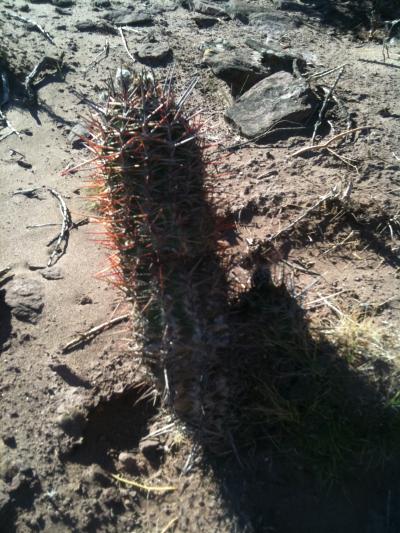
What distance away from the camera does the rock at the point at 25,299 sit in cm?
282

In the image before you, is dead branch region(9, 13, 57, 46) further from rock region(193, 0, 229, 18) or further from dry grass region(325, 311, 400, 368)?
dry grass region(325, 311, 400, 368)

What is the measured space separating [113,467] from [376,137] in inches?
116

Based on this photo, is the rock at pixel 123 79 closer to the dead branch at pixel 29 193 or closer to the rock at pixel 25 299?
the rock at pixel 25 299

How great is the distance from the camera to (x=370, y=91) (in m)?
4.10

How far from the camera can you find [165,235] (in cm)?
179

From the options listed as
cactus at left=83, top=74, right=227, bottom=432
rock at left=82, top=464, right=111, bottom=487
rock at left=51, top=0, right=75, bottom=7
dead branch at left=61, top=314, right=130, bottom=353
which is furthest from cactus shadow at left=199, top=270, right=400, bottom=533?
rock at left=51, top=0, right=75, bottom=7

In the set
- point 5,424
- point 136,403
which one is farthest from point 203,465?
point 5,424

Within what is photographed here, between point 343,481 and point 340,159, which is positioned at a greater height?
point 340,159

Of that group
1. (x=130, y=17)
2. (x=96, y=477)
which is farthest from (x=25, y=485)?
(x=130, y=17)

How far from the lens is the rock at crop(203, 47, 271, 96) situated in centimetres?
429

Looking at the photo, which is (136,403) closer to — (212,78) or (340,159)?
(340,159)

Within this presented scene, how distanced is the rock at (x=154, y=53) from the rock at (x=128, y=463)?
3.77 meters

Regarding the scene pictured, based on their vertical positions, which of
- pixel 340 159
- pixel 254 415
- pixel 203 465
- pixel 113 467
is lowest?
pixel 113 467

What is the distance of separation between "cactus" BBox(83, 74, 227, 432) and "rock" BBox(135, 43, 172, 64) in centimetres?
311
